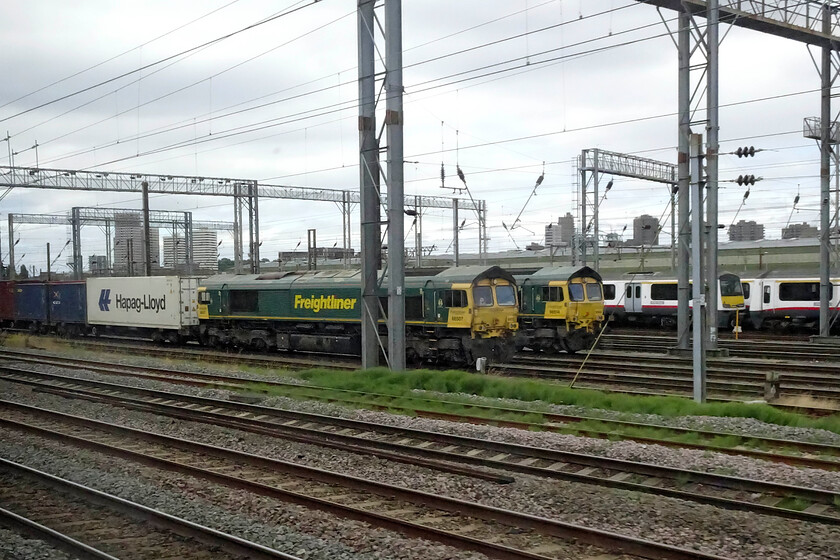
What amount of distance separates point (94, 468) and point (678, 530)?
27.0 feet

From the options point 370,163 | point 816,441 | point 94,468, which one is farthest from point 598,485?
point 370,163

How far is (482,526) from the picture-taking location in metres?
8.20

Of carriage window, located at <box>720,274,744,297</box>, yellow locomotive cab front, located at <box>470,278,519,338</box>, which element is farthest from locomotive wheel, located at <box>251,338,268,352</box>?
carriage window, located at <box>720,274,744,297</box>

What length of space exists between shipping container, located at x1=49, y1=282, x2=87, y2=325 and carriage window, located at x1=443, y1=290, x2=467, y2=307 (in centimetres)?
2410

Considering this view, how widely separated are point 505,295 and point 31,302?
103 ft

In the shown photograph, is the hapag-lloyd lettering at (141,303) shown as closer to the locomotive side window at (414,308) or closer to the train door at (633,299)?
the locomotive side window at (414,308)

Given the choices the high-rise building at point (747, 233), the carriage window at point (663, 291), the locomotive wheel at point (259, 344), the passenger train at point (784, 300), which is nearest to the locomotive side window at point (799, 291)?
the passenger train at point (784, 300)

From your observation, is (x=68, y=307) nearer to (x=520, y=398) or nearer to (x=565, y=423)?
(x=520, y=398)

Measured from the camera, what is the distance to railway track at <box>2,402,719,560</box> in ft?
24.3

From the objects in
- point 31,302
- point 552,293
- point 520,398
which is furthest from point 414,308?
point 31,302

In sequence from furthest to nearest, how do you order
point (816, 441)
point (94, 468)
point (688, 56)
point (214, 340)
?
1. point (214, 340)
2. point (688, 56)
3. point (816, 441)
4. point (94, 468)

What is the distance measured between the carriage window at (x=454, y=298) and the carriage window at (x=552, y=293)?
17.1 feet

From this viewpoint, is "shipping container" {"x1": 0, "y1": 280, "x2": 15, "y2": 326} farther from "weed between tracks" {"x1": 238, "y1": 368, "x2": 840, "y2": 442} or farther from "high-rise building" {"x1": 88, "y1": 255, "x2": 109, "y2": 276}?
"weed between tracks" {"x1": 238, "y1": 368, "x2": 840, "y2": 442}

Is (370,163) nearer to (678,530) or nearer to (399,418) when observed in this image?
(399,418)
